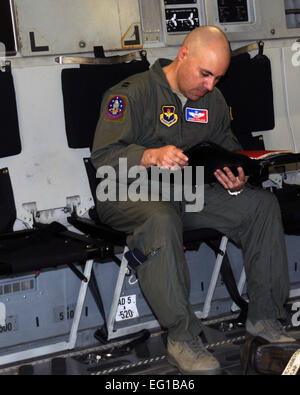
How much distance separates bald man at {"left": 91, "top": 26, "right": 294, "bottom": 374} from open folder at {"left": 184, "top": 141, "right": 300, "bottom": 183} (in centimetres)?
5

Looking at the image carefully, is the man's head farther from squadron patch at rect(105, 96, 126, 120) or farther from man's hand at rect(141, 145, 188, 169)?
man's hand at rect(141, 145, 188, 169)

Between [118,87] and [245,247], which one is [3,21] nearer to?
[118,87]

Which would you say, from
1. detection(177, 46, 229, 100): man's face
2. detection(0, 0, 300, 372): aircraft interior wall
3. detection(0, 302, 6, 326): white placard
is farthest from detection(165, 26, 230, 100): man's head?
detection(0, 302, 6, 326): white placard

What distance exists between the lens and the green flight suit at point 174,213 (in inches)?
104

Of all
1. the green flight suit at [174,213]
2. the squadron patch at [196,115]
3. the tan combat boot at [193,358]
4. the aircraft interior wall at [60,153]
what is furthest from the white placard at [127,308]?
the squadron patch at [196,115]

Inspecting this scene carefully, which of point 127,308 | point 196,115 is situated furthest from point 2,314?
point 196,115

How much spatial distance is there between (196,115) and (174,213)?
75cm

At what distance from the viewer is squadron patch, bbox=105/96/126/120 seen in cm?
302

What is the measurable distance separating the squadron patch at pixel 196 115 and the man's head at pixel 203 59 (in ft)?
0.53

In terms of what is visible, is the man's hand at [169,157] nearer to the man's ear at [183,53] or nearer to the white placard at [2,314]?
the man's ear at [183,53]

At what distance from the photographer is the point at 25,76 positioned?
3.58m

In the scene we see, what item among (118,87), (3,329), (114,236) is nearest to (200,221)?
(114,236)

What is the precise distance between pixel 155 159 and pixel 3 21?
1.44 m

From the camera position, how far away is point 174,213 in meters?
2.79
